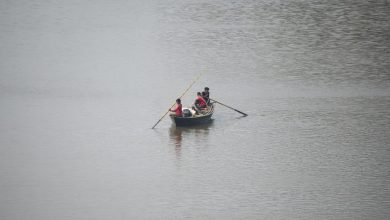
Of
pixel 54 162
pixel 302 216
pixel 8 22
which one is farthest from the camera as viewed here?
pixel 8 22

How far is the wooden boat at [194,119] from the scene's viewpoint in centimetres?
2527

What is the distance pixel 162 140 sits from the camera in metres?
24.3

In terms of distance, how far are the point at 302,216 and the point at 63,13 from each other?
31.2 m

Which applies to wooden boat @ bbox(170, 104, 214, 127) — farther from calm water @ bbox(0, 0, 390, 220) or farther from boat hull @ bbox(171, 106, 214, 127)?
calm water @ bbox(0, 0, 390, 220)

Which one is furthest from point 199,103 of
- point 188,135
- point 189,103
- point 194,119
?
point 189,103

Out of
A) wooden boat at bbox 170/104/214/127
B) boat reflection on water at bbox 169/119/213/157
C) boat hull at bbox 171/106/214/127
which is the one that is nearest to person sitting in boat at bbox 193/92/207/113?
wooden boat at bbox 170/104/214/127

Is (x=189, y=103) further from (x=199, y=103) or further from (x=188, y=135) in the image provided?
(x=188, y=135)

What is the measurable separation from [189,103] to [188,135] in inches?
166

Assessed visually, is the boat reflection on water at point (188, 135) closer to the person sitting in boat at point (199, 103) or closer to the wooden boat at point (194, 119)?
the wooden boat at point (194, 119)

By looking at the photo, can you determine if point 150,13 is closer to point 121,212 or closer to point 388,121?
point 388,121

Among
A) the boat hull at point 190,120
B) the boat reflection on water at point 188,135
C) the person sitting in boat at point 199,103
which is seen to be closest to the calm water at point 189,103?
the boat reflection on water at point 188,135

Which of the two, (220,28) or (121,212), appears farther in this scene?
(220,28)

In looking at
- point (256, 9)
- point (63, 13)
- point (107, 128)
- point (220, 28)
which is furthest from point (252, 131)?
point (63, 13)

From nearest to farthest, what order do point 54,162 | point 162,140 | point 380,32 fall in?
point 54,162
point 162,140
point 380,32
